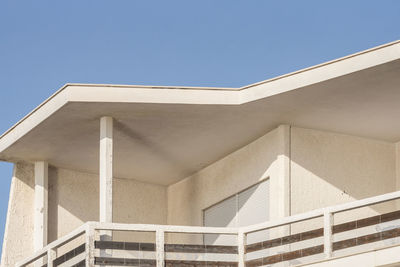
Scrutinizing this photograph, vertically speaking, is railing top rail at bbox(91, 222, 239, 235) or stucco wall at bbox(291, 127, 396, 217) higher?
stucco wall at bbox(291, 127, 396, 217)

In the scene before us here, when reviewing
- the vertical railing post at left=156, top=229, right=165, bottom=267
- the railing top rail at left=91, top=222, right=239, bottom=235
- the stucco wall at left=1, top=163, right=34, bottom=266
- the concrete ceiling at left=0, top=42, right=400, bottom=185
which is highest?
the concrete ceiling at left=0, top=42, right=400, bottom=185

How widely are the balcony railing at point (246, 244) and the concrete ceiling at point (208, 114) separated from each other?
2366 mm

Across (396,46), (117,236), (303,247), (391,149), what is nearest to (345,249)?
(303,247)

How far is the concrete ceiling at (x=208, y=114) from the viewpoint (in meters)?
23.7

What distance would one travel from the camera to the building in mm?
23234

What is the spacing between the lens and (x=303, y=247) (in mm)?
23922

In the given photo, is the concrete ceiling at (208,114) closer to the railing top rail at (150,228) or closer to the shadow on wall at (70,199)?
the shadow on wall at (70,199)

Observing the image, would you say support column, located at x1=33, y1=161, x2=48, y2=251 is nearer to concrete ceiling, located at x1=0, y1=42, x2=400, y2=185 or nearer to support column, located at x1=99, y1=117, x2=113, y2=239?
concrete ceiling, located at x1=0, y1=42, x2=400, y2=185

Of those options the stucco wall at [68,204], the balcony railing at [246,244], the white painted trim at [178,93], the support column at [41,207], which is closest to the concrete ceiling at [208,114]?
the white painted trim at [178,93]

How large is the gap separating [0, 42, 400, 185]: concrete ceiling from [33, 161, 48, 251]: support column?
0.37 metres

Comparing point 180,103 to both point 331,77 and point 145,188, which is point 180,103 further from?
point 145,188

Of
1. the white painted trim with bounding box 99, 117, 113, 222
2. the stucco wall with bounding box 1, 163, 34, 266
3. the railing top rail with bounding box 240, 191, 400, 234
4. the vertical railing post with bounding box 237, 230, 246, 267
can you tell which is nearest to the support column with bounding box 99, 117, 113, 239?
the white painted trim with bounding box 99, 117, 113, 222

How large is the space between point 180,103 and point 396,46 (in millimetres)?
4476

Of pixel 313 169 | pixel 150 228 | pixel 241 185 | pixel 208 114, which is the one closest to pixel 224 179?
pixel 241 185
